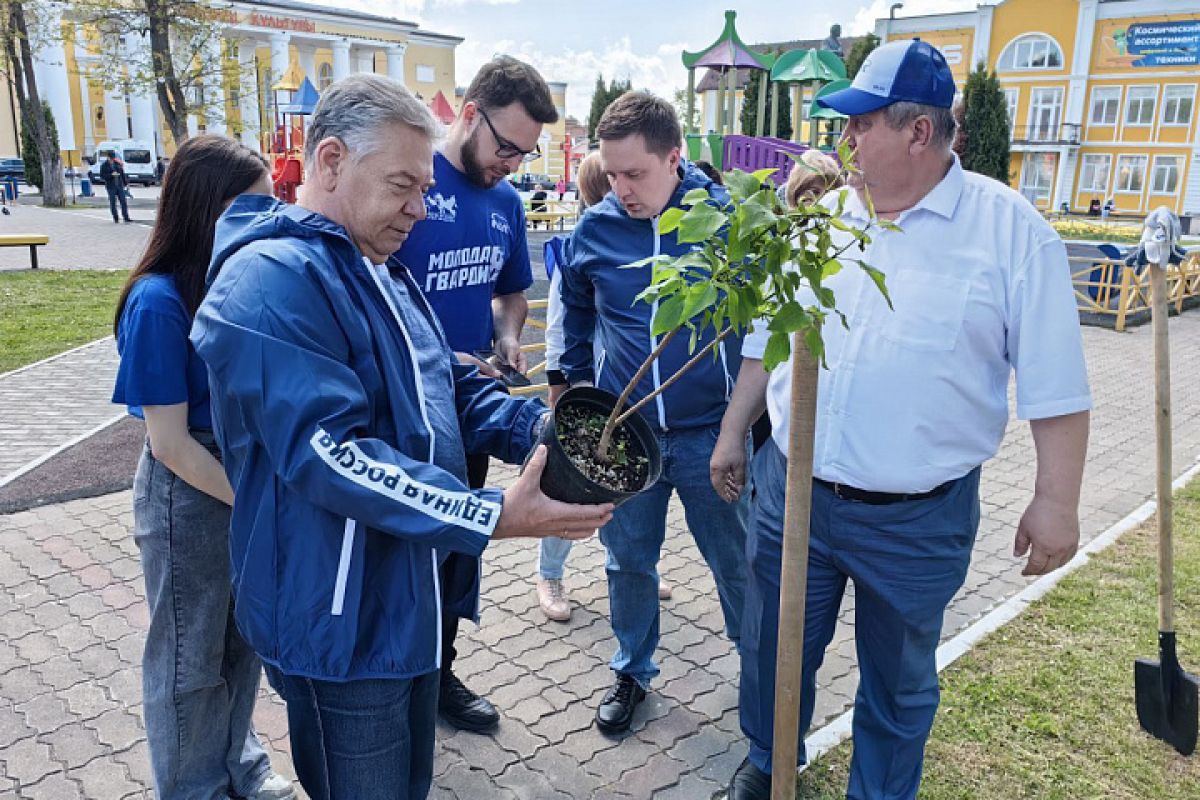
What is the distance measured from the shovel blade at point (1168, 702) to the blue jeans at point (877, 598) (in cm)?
124

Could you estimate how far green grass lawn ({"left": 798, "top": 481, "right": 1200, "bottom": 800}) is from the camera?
297cm

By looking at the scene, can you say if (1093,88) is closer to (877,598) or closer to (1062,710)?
(1062,710)

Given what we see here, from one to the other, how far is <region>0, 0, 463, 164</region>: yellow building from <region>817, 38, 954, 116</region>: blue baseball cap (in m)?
38.6

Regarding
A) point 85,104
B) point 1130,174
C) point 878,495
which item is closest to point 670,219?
point 878,495

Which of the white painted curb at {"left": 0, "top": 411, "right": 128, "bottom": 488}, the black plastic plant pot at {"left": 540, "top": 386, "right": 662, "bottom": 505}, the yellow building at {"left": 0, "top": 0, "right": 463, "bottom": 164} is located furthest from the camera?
the yellow building at {"left": 0, "top": 0, "right": 463, "bottom": 164}

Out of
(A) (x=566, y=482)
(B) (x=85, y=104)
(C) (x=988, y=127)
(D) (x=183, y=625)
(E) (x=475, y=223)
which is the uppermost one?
(B) (x=85, y=104)

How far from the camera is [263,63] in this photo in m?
52.4

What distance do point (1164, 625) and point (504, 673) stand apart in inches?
99.2

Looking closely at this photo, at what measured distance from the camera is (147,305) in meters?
2.17

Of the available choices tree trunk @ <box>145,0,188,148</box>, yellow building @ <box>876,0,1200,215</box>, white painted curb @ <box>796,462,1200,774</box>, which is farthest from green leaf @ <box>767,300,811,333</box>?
yellow building @ <box>876,0,1200,215</box>

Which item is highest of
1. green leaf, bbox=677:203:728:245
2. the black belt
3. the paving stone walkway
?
green leaf, bbox=677:203:728:245

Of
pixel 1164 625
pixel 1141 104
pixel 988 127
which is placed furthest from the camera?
pixel 1141 104

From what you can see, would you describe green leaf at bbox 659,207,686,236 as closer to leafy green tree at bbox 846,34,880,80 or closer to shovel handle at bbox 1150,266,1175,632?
shovel handle at bbox 1150,266,1175,632

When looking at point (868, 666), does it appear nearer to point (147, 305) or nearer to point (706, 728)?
point (706, 728)
